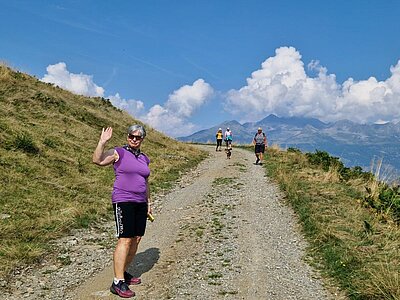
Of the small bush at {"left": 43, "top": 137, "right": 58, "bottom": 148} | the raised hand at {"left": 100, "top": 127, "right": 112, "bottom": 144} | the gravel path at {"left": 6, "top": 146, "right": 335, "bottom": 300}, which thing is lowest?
the gravel path at {"left": 6, "top": 146, "right": 335, "bottom": 300}

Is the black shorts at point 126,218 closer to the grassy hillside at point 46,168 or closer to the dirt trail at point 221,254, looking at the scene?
the dirt trail at point 221,254

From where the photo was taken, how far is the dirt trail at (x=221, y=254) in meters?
6.28

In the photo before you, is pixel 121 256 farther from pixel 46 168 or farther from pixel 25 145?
pixel 25 145

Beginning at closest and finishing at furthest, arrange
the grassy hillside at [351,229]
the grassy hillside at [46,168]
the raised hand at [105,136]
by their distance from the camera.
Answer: the raised hand at [105,136] → the grassy hillside at [351,229] → the grassy hillside at [46,168]

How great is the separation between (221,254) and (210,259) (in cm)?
38

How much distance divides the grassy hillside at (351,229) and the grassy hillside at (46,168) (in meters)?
5.99

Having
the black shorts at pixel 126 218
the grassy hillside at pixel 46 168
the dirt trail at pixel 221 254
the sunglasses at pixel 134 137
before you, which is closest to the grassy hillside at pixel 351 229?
the dirt trail at pixel 221 254

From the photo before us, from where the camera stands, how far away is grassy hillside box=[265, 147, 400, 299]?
20.3ft

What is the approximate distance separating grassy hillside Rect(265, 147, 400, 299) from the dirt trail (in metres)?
0.46

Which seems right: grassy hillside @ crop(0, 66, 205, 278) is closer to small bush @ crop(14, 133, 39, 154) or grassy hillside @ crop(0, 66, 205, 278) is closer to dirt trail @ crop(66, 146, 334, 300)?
small bush @ crop(14, 133, 39, 154)

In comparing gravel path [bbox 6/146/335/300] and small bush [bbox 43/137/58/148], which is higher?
small bush [bbox 43/137/58/148]

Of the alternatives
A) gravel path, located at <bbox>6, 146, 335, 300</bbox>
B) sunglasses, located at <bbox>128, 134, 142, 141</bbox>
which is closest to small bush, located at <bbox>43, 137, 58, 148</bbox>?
gravel path, located at <bbox>6, 146, 335, 300</bbox>

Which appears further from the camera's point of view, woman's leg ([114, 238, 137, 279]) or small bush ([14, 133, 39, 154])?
small bush ([14, 133, 39, 154])

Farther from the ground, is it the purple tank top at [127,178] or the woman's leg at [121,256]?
the purple tank top at [127,178]
